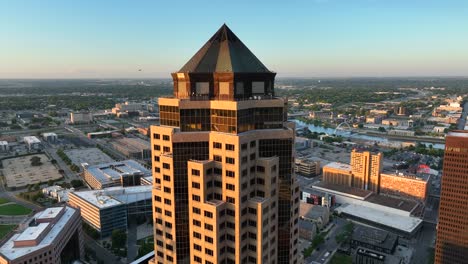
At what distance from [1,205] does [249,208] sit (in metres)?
174

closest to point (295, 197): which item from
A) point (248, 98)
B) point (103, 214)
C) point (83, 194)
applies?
point (248, 98)

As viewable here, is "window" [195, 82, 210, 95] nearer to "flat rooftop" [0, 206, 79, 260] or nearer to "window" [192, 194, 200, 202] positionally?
"window" [192, 194, 200, 202]

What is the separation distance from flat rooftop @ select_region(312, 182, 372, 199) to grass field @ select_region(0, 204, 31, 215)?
14529cm

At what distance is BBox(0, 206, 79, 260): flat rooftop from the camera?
95.4 metres

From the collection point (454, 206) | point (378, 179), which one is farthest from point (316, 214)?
point (454, 206)

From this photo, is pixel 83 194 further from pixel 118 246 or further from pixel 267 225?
pixel 267 225

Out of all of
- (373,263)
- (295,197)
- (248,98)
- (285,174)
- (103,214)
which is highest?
(248,98)

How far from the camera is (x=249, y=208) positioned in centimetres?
4434

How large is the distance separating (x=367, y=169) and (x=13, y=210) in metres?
179

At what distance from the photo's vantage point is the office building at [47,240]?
3755 inches

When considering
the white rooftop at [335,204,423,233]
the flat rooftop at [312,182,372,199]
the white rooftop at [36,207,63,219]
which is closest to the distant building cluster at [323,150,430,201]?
the flat rooftop at [312,182,372,199]

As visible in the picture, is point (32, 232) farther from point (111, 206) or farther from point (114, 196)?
point (114, 196)

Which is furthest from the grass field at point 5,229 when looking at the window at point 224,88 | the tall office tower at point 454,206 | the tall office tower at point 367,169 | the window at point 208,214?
the tall office tower at point 367,169

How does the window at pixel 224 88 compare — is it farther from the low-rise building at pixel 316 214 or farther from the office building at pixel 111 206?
the low-rise building at pixel 316 214
